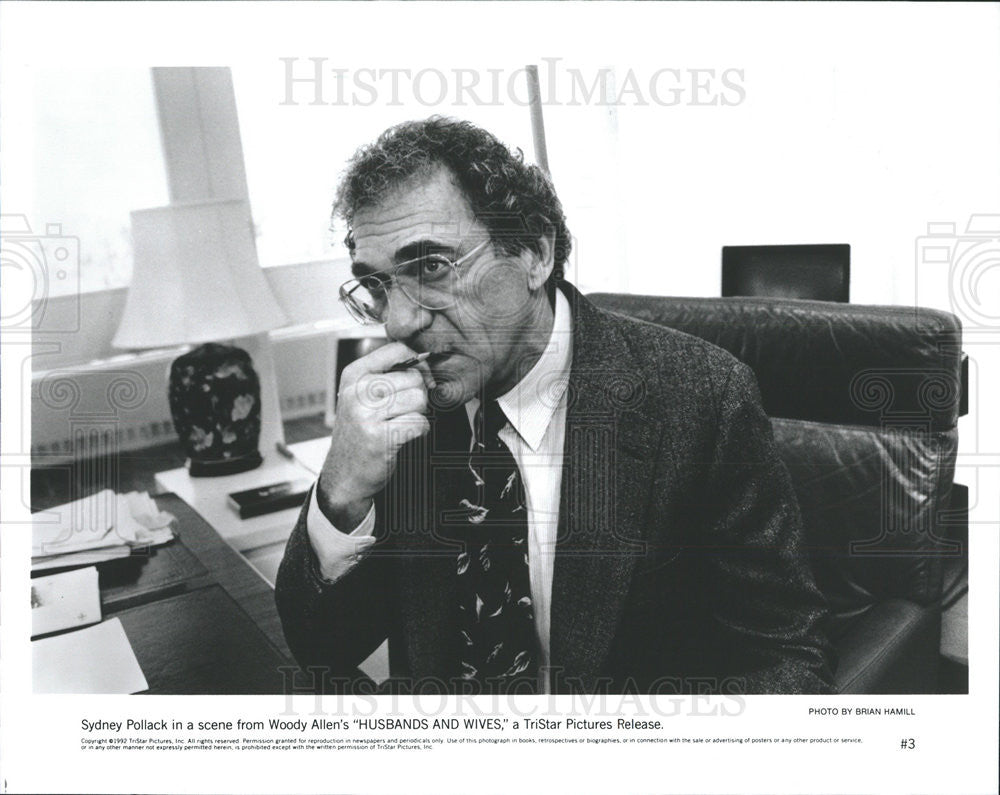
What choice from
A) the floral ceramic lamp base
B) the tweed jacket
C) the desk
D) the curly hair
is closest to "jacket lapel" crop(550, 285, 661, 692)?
the tweed jacket

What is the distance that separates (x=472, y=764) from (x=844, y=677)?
49 cm

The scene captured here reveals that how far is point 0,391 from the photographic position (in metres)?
0.94

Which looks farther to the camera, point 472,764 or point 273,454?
point 273,454

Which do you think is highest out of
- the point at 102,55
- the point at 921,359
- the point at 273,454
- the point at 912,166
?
the point at 102,55

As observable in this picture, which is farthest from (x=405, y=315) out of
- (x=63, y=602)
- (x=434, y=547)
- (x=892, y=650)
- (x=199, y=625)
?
(x=892, y=650)

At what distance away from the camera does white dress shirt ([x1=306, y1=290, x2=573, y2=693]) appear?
88cm

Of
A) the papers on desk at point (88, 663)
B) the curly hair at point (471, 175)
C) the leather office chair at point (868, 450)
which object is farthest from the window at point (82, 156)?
the leather office chair at point (868, 450)

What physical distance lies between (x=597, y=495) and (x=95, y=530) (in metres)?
0.70

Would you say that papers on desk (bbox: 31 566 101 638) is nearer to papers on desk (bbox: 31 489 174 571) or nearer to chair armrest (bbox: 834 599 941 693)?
papers on desk (bbox: 31 489 174 571)

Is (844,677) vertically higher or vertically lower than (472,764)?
higher

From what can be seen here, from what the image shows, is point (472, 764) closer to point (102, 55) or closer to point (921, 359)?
point (921, 359)

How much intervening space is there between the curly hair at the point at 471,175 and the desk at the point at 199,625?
1.58 feet

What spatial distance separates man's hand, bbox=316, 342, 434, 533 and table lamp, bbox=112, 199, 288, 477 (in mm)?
431

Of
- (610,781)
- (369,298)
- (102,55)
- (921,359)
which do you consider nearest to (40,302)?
(102,55)
